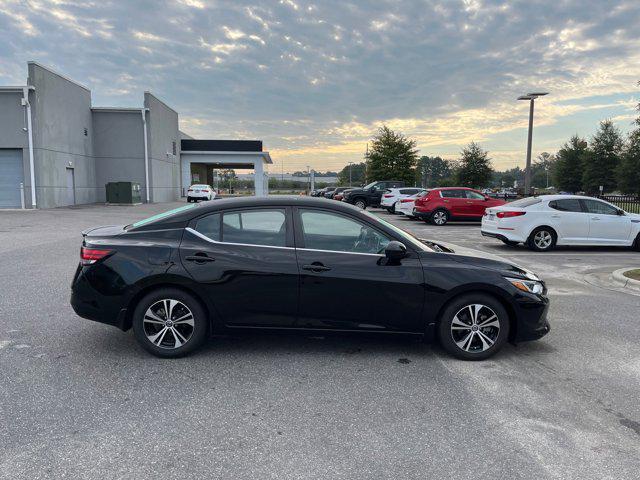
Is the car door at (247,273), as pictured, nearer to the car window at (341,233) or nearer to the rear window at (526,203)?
the car window at (341,233)

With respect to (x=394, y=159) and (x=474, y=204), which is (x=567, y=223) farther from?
(x=394, y=159)

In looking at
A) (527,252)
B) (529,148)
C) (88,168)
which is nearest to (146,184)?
(88,168)

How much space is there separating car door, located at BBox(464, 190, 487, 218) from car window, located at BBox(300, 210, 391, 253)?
1632 cm

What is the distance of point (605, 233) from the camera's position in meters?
12.0

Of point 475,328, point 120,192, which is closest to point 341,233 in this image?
point 475,328

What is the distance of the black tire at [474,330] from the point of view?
14.7 feet

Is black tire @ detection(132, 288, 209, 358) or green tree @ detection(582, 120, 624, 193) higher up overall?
green tree @ detection(582, 120, 624, 193)

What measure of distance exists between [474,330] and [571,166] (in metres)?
62.9

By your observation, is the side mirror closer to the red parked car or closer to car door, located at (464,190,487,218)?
the red parked car

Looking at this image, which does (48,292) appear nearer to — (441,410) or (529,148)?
(441,410)

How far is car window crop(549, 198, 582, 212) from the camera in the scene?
39.2 feet

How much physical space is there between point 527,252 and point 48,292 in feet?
34.4

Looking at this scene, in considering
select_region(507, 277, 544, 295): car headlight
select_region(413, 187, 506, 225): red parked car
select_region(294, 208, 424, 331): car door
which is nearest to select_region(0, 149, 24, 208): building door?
select_region(413, 187, 506, 225): red parked car

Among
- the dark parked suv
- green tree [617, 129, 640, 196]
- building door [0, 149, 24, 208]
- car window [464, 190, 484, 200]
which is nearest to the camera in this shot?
car window [464, 190, 484, 200]
